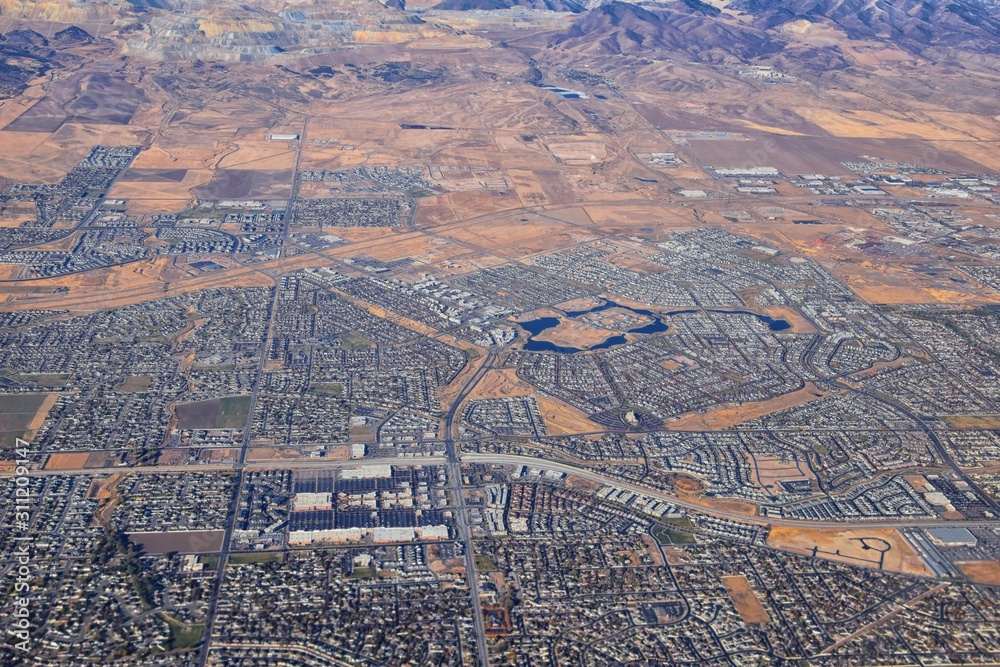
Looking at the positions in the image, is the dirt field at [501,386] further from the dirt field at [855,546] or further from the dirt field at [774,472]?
the dirt field at [855,546]

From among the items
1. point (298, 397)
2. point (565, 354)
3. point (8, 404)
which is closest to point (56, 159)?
point (8, 404)

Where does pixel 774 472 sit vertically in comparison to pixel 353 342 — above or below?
above

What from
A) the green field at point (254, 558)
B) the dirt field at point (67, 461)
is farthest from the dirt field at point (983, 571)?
the dirt field at point (67, 461)

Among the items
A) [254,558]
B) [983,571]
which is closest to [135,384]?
[254,558]

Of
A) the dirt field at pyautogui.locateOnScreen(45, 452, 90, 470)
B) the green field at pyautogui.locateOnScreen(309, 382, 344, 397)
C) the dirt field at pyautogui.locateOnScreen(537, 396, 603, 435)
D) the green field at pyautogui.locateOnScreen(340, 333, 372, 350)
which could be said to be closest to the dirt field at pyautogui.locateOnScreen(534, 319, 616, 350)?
the dirt field at pyautogui.locateOnScreen(537, 396, 603, 435)

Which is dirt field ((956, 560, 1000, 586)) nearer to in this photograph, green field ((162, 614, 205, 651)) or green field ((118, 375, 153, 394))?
green field ((162, 614, 205, 651))

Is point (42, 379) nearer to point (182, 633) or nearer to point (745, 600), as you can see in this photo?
point (182, 633)

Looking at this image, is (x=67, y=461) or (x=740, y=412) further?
(x=740, y=412)
